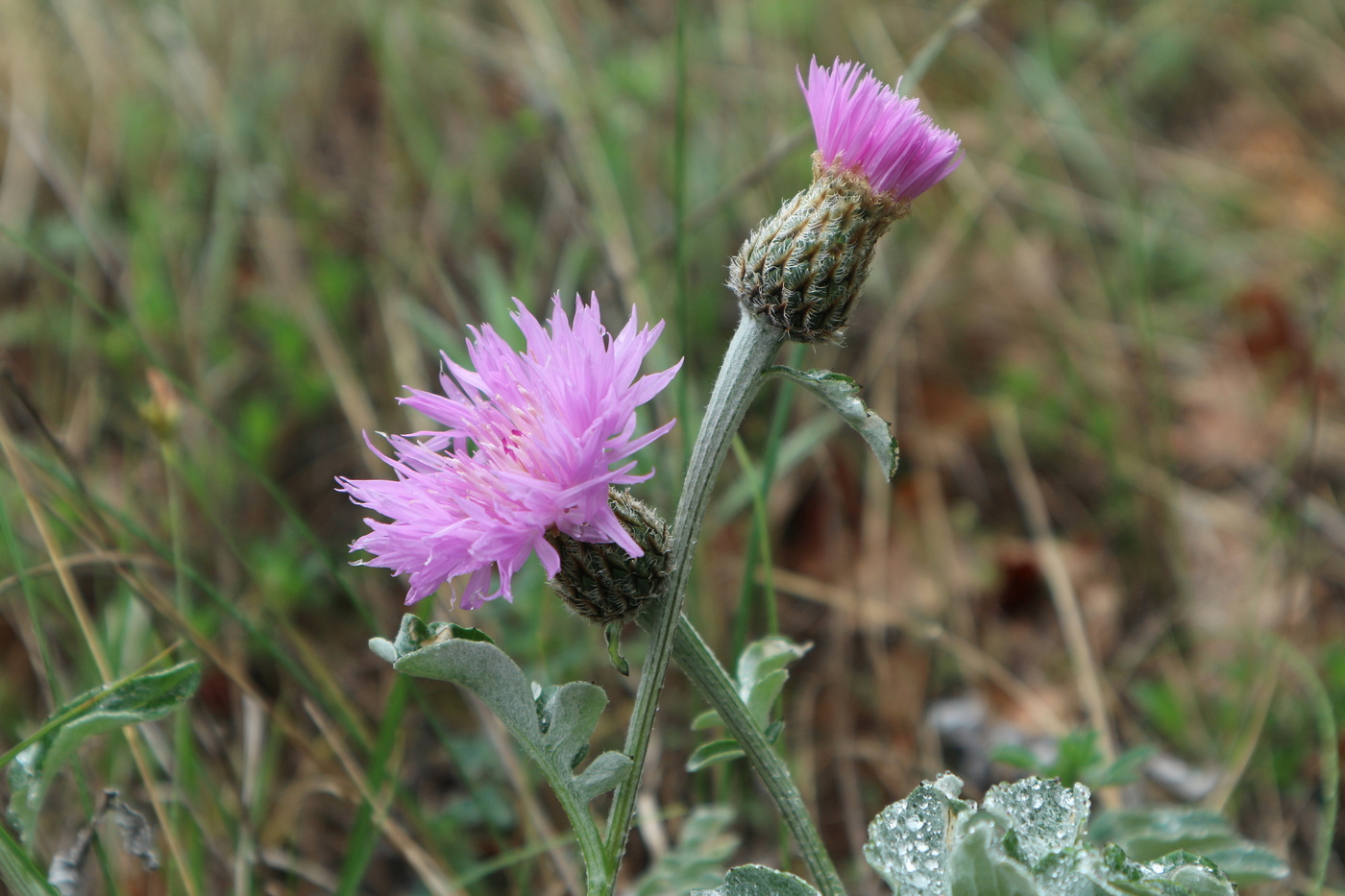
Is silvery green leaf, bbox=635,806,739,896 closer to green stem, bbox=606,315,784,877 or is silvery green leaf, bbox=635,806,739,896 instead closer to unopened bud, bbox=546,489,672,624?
green stem, bbox=606,315,784,877

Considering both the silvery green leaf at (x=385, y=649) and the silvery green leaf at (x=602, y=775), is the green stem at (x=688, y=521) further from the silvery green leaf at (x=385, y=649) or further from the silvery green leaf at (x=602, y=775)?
the silvery green leaf at (x=385, y=649)

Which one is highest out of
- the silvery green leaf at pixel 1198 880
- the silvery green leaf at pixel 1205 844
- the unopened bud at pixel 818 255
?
the unopened bud at pixel 818 255

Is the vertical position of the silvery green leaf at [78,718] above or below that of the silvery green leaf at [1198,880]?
above

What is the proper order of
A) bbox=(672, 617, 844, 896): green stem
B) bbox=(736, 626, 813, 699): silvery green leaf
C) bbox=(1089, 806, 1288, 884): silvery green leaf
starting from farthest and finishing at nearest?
1. bbox=(1089, 806, 1288, 884): silvery green leaf
2. bbox=(736, 626, 813, 699): silvery green leaf
3. bbox=(672, 617, 844, 896): green stem

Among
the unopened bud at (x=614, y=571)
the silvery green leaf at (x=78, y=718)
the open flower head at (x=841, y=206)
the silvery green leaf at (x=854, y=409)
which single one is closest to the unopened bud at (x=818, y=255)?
the open flower head at (x=841, y=206)

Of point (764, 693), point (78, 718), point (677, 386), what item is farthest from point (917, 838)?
point (78, 718)

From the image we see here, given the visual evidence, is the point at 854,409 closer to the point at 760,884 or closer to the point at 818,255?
the point at 818,255

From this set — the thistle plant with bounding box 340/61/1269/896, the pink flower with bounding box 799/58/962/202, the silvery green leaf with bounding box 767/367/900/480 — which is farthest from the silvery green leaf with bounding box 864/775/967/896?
the pink flower with bounding box 799/58/962/202
